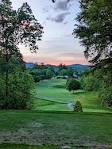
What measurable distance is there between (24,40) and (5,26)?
10.3 ft

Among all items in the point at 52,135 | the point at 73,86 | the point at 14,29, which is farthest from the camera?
the point at 73,86

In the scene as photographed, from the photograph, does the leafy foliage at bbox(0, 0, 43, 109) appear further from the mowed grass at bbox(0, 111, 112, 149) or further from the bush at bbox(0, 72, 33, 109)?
the mowed grass at bbox(0, 111, 112, 149)

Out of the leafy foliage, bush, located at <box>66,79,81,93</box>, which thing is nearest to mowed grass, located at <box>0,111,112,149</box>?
the leafy foliage

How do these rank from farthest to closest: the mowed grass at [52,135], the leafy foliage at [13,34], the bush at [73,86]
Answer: the bush at [73,86] → the leafy foliage at [13,34] → the mowed grass at [52,135]

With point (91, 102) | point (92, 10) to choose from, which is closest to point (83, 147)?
point (92, 10)

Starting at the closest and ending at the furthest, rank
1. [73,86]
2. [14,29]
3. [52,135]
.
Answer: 1. [52,135]
2. [14,29]
3. [73,86]

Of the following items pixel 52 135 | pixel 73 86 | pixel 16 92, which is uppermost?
pixel 52 135

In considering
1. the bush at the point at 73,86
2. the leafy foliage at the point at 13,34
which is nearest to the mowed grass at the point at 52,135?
the leafy foliage at the point at 13,34

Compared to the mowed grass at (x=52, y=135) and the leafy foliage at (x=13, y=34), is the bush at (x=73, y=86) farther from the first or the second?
the mowed grass at (x=52, y=135)

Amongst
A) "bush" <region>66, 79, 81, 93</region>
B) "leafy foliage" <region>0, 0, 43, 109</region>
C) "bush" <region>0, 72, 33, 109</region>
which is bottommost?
"bush" <region>66, 79, 81, 93</region>

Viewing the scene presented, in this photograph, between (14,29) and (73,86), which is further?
(73,86)

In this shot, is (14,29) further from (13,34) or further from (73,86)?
(73,86)

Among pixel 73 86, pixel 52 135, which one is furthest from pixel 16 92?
pixel 73 86

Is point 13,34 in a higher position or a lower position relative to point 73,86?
higher
